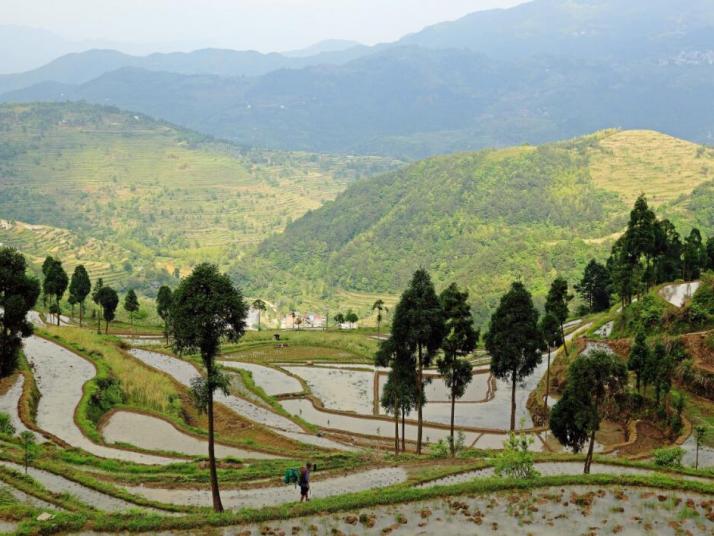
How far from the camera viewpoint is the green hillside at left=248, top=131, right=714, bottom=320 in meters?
134

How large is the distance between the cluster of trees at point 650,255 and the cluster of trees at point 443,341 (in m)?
19.0

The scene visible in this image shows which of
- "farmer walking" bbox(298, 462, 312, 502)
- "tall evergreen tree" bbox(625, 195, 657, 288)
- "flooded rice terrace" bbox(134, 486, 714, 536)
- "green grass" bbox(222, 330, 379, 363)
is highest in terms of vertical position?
"tall evergreen tree" bbox(625, 195, 657, 288)

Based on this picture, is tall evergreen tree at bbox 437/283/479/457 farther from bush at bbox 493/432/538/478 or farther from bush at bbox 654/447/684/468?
bush at bbox 654/447/684/468

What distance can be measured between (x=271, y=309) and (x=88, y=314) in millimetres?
73657

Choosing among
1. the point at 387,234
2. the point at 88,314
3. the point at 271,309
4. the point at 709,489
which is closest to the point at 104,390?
the point at 709,489

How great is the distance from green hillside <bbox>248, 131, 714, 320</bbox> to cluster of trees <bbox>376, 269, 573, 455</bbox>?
85552 millimetres

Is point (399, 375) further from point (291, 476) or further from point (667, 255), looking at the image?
point (667, 255)

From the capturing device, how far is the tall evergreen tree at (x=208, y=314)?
19.8 meters

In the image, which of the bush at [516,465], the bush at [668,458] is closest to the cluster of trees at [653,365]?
the bush at [668,458]

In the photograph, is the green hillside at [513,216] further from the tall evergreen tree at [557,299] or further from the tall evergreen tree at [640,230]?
the tall evergreen tree at [557,299]

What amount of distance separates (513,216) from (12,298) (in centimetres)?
14051

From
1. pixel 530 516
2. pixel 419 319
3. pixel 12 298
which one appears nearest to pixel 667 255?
pixel 419 319

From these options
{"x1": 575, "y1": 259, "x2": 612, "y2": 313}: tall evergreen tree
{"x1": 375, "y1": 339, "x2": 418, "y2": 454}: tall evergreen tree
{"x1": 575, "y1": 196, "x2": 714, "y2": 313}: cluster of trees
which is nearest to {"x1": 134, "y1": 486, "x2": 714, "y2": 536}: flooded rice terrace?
{"x1": 375, "y1": 339, "x2": 418, "y2": 454}: tall evergreen tree

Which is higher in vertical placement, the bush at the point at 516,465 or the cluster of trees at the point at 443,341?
the cluster of trees at the point at 443,341
